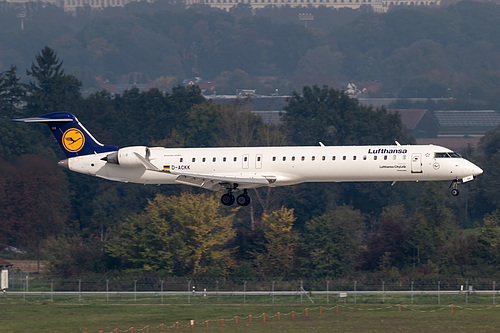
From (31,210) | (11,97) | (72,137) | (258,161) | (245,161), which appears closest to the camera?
(258,161)

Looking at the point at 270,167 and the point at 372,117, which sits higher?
the point at 372,117

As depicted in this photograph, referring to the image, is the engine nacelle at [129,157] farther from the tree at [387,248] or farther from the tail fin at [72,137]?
the tree at [387,248]

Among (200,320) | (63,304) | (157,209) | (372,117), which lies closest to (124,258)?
(157,209)

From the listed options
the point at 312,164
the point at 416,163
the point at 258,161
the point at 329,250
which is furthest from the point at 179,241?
the point at 416,163

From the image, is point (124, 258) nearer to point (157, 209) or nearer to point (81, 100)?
point (157, 209)

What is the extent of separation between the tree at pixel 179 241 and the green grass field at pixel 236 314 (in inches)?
617

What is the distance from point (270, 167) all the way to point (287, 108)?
91099mm

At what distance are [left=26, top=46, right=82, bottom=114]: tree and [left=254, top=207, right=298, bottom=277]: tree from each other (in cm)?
6084

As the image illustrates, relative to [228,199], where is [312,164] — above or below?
above

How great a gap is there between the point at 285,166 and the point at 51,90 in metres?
102

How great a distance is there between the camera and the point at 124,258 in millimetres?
92000

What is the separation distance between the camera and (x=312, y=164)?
189 ft

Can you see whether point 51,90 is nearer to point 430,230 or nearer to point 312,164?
point 430,230

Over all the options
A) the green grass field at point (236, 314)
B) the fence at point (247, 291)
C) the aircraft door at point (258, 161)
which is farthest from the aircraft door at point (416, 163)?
the fence at point (247, 291)
